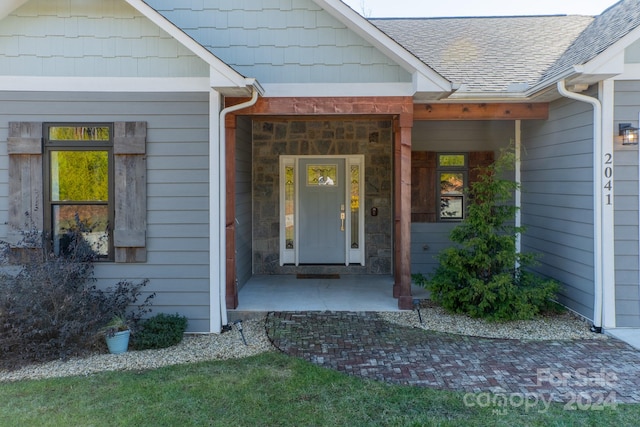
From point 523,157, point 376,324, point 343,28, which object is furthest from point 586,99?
point 376,324

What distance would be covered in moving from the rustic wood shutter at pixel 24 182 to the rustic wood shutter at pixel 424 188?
17.2 ft

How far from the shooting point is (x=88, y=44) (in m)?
5.66

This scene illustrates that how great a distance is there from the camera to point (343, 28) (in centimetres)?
609

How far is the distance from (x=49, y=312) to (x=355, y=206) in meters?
5.25

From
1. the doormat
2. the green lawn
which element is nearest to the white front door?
the doormat

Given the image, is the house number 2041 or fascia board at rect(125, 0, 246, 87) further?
the house number 2041

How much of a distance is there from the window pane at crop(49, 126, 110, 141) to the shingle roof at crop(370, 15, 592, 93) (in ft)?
13.8

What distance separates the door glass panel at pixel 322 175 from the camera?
8953 millimetres

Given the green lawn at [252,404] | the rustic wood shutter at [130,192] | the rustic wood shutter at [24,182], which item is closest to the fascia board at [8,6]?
the rustic wood shutter at [24,182]

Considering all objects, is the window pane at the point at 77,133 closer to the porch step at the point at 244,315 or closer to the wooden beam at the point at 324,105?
the wooden beam at the point at 324,105

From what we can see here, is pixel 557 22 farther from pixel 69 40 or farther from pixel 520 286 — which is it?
pixel 69 40

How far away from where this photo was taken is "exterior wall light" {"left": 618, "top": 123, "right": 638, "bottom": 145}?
5.58m

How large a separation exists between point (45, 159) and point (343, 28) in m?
3.65

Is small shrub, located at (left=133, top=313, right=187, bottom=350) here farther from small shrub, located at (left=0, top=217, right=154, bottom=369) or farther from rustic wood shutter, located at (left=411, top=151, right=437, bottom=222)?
rustic wood shutter, located at (left=411, top=151, right=437, bottom=222)
